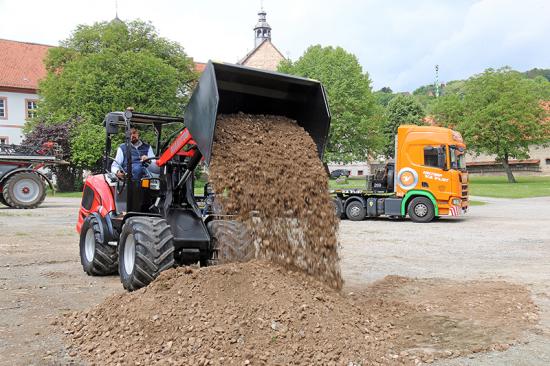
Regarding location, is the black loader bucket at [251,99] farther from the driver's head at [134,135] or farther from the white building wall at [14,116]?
the white building wall at [14,116]

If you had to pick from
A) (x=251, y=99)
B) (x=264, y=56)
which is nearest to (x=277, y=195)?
(x=251, y=99)

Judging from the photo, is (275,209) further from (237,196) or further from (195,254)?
(195,254)

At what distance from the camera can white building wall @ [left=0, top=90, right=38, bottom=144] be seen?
49.0m

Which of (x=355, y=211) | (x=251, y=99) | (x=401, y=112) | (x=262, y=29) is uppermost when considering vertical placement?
(x=262, y=29)

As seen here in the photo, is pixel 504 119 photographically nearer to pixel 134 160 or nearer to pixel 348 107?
pixel 348 107

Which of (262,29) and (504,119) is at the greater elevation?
(262,29)

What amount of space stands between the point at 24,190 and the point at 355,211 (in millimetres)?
11626

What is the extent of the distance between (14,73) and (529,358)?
53.5 metres

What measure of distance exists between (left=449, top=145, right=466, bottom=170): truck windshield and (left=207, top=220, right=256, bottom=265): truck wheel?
40.0ft

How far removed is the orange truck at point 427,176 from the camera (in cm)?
1703

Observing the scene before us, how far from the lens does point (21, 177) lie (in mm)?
18906

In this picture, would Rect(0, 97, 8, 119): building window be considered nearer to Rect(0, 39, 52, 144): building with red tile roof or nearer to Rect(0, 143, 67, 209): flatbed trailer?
Rect(0, 39, 52, 144): building with red tile roof

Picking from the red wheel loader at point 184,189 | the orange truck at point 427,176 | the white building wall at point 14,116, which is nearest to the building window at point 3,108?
the white building wall at point 14,116

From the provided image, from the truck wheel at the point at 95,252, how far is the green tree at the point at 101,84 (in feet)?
87.9
